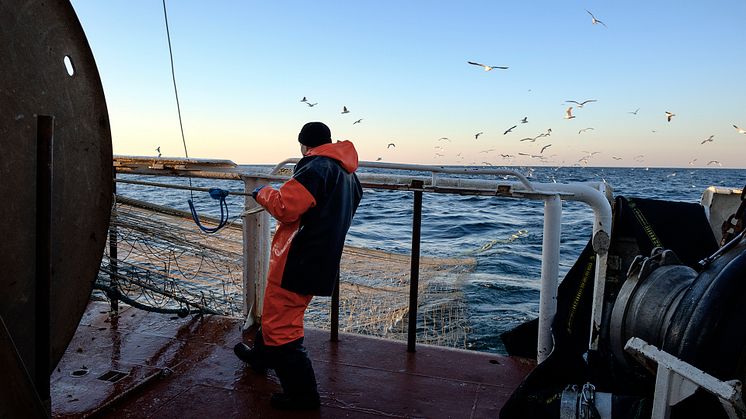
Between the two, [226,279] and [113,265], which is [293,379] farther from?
[226,279]

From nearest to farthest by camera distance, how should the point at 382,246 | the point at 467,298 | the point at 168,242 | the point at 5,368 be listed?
the point at 5,368, the point at 168,242, the point at 467,298, the point at 382,246

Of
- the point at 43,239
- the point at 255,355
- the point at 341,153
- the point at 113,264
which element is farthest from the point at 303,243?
the point at 113,264

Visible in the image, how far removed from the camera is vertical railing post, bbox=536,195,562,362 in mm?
3029

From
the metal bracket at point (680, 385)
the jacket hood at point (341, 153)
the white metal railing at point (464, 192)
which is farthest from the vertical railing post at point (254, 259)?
the metal bracket at point (680, 385)

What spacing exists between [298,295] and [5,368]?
4.34 ft

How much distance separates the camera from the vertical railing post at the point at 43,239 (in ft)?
5.62

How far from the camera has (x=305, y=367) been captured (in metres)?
2.70

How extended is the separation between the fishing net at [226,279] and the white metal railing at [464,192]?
0.52 metres

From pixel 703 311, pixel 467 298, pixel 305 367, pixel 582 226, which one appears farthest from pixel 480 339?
pixel 582 226

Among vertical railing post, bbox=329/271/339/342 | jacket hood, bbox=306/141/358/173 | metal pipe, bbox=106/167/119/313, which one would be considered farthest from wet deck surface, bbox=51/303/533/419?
jacket hood, bbox=306/141/358/173

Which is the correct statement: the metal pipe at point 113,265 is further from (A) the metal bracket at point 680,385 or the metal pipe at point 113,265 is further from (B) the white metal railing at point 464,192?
(A) the metal bracket at point 680,385

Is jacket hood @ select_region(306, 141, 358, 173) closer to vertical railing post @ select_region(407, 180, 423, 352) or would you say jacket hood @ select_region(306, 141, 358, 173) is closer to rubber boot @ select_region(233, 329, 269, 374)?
vertical railing post @ select_region(407, 180, 423, 352)

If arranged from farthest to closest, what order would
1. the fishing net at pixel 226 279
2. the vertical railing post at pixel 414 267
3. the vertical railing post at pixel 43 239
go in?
the fishing net at pixel 226 279, the vertical railing post at pixel 414 267, the vertical railing post at pixel 43 239

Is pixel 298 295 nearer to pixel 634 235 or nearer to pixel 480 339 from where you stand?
pixel 634 235
